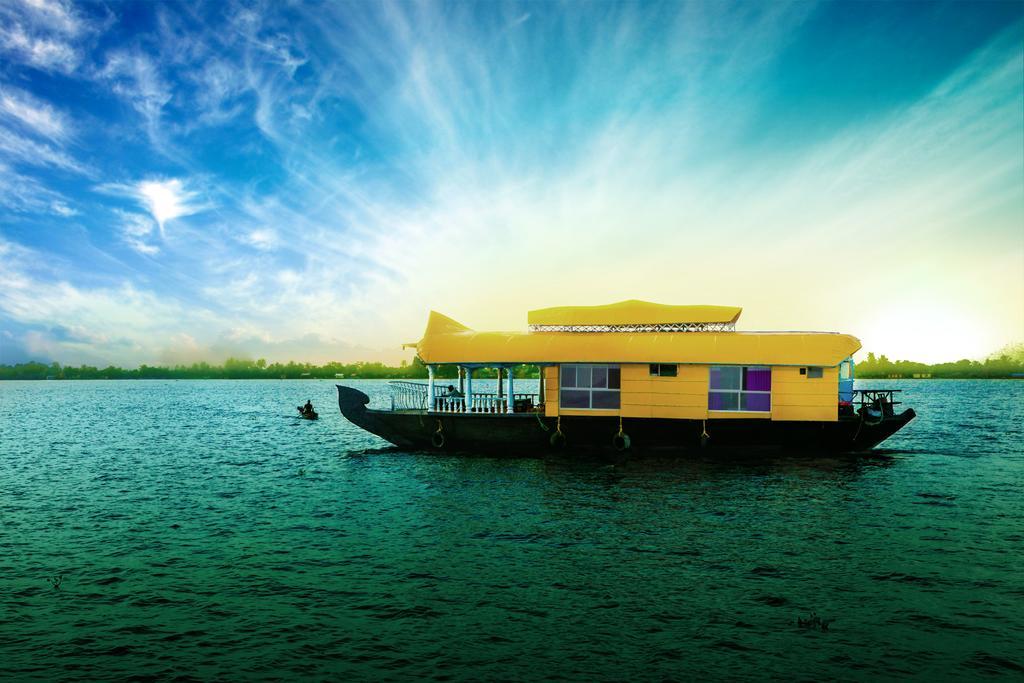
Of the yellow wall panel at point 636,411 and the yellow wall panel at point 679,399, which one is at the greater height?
the yellow wall panel at point 679,399

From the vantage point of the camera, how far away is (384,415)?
31.7 metres

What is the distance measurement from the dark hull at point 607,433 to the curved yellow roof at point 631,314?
16.6ft

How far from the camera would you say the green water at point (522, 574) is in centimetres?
1029

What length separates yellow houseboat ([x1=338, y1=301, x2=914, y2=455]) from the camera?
1104 inches

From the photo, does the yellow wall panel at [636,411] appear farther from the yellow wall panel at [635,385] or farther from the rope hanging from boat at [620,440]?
the yellow wall panel at [635,385]

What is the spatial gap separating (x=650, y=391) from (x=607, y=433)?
2.79 meters

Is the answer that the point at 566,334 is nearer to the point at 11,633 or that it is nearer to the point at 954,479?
the point at 954,479

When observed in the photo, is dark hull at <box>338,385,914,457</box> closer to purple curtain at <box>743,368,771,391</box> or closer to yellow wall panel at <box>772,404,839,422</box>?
yellow wall panel at <box>772,404,839,422</box>

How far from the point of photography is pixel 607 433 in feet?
96.1

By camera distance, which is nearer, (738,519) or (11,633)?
(11,633)

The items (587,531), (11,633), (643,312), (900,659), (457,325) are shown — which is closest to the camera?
(900,659)

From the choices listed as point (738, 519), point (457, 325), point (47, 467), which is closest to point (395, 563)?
point (738, 519)

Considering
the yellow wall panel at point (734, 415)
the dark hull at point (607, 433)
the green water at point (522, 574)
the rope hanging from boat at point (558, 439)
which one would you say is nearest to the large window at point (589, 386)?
the dark hull at point (607, 433)

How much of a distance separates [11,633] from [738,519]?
55.8ft
